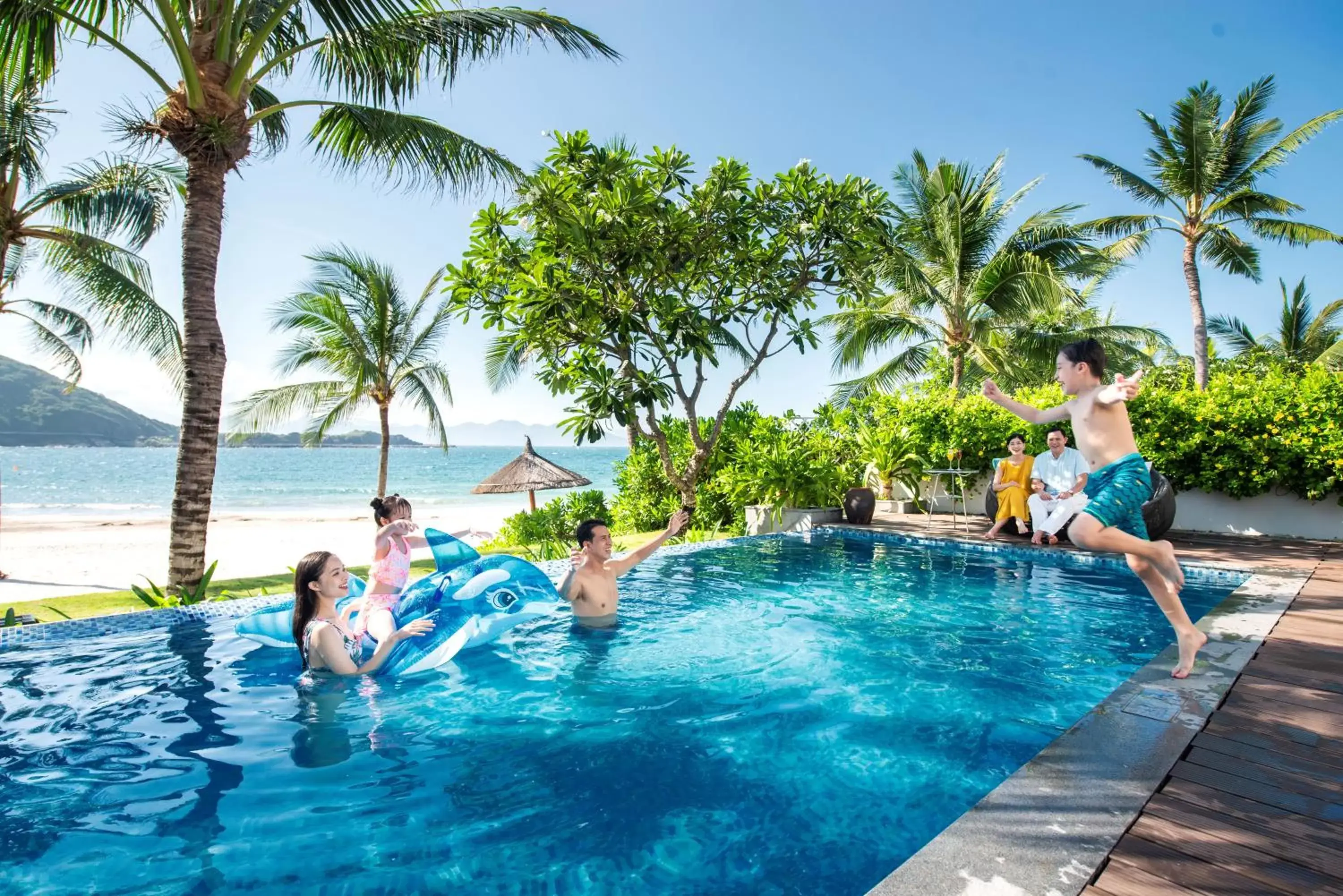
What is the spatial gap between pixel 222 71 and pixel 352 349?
9.36 meters

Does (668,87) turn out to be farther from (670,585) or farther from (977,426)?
(670,585)

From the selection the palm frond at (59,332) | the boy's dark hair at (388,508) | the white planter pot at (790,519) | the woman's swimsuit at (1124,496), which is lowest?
the white planter pot at (790,519)

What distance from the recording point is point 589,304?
26.6ft

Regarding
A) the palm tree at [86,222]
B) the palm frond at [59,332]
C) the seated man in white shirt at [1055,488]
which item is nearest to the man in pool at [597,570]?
the seated man in white shirt at [1055,488]

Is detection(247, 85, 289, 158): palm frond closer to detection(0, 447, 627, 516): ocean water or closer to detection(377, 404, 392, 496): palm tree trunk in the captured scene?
detection(377, 404, 392, 496): palm tree trunk

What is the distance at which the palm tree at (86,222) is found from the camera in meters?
9.26

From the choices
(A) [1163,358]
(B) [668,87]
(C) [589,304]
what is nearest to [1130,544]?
(C) [589,304]

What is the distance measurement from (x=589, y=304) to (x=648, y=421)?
1.71 m

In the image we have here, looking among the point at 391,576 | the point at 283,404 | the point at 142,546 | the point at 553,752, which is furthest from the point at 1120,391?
the point at 142,546

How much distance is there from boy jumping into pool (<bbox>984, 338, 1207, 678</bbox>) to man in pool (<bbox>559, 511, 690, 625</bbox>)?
2627mm

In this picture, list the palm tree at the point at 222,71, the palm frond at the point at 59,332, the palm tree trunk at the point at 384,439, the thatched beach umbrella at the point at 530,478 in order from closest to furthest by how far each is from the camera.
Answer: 1. the palm tree at the point at 222,71
2. the palm frond at the point at 59,332
3. the thatched beach umbrella at the point at 530,478
4. the palm tree trunk at the point at 384,439

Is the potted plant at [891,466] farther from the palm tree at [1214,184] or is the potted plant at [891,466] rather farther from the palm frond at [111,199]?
the palm frond at [111,199]

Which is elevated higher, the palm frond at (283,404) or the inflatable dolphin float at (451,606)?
the palm frond at (283,404)

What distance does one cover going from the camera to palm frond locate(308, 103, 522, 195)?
812 cm
